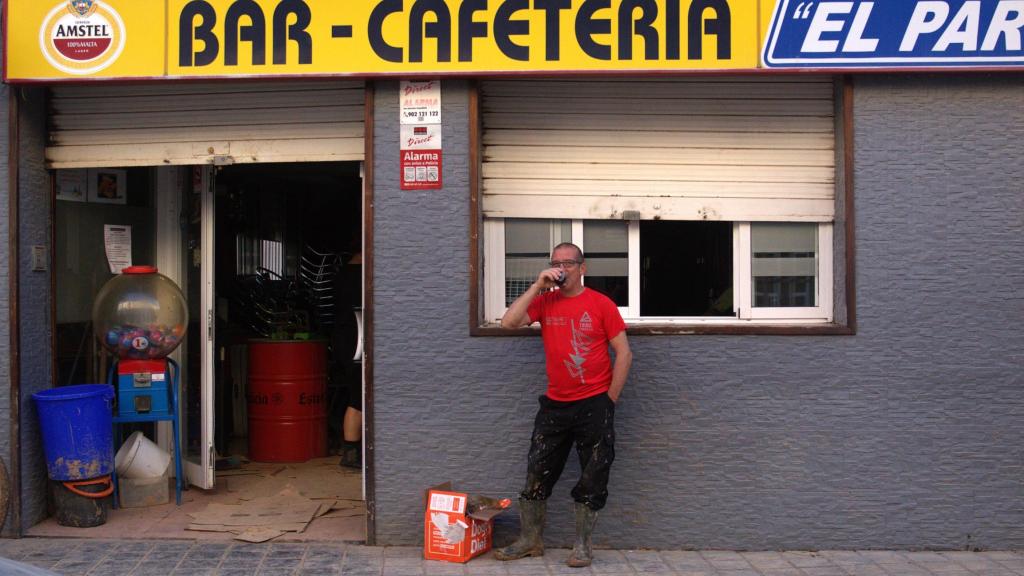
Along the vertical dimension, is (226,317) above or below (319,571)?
above

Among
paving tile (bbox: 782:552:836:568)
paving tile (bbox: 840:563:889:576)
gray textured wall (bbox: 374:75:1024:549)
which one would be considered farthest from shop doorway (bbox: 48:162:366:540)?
paving tile (bbox: 840:563:889:576)

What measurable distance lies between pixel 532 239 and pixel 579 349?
109 centimetres

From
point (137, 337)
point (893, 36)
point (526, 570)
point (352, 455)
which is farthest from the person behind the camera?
point (352, 455)

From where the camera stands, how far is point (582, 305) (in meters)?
5.83

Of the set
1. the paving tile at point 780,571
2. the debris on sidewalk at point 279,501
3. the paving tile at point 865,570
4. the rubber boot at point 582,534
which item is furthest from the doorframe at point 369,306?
the paving tile at point 865,570

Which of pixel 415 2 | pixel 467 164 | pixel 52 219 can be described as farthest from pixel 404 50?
pixel 52 219

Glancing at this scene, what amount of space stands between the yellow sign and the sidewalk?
9.51 feet

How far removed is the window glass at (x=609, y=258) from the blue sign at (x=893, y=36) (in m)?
1.41

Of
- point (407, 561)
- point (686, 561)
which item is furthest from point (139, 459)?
point (686, 561)

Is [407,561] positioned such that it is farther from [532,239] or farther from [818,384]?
[818,384]

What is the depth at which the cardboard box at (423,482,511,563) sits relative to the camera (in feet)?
19.5

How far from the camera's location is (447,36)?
20.3 ft

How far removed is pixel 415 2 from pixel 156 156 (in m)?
2.04

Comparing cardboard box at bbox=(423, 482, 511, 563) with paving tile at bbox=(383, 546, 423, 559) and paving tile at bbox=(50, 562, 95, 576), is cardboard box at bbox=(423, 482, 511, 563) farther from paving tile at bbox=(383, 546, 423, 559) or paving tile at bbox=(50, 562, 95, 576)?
paving tile at bbox=(50, 562, 95, 576)
